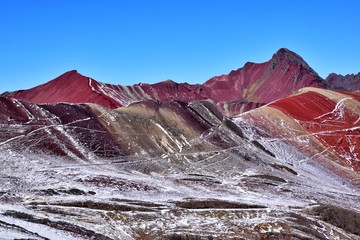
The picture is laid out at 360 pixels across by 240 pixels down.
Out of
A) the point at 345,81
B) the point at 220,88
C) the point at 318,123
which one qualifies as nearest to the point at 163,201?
the point at 318,123

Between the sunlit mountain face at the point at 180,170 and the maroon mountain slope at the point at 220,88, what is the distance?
95.2ft

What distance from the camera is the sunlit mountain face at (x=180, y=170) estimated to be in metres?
22.0

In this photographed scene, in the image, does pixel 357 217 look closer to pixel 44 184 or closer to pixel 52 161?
pixel 44 184

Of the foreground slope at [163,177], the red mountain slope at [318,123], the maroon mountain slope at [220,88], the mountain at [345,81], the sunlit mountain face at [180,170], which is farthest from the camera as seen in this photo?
the mountain at [345,81]

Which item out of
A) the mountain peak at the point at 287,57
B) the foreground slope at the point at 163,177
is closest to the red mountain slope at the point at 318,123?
the foreground slope at the point at 163,177

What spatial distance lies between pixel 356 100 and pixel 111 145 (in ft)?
141

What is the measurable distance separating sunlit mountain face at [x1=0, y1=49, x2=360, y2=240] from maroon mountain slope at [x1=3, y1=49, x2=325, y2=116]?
29.0 m

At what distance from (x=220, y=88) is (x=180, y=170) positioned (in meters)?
96.3

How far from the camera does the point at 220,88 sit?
430 ft

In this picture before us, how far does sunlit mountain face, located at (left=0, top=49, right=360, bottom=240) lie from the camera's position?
2195 centimetres

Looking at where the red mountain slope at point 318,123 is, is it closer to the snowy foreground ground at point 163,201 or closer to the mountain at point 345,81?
the snowy foreground ground at point 163,201

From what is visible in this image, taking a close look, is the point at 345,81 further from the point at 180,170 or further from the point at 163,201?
the point at 163,201

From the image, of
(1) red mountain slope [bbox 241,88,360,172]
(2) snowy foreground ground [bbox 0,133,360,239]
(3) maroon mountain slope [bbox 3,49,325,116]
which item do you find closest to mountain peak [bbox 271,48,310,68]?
(3) maroon mountain slope [bbox 3,49,325,116]

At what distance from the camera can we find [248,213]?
25125 millimetres
